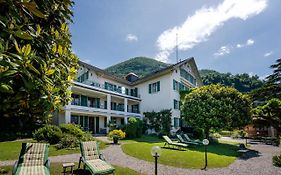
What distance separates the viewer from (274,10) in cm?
1449

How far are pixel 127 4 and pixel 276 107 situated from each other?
26.4 m

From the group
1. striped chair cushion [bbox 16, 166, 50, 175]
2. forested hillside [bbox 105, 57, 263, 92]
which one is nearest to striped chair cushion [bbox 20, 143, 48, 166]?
striped chair cushion [bbox 16, 166, 50, 175]

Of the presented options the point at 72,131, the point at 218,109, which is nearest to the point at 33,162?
the point at 72,131

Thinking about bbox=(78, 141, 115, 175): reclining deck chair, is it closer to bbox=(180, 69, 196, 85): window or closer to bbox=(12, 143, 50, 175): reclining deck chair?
bbox=(12, 143, 50, 175): reclining deck chair

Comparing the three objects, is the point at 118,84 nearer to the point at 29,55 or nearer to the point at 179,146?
the point at 179,146

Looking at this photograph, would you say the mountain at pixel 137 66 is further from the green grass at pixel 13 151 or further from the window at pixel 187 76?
the green grass at pixel 13 151

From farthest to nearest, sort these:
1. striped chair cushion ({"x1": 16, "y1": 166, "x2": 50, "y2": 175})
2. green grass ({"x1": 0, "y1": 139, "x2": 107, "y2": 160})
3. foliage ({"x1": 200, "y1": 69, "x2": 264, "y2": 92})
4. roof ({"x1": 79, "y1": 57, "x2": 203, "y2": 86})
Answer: foliage ({"x1": 200, "y1": 69, "x2": 264, "y2": 92}), roof ({"x1": 79, "y1": 57, "x2": 203, "y2": 86}), green grass ({"x1": 0, "y1": 139, "x2": 107, "y2": 160}), striped chair cushion ({"x1": 16, "y1": 166, "x2": 50, "y2": 175})

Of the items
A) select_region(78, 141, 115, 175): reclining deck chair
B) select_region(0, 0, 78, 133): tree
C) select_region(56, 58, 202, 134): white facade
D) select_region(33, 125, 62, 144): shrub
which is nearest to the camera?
select_region(0, 0, 78, 133): tree

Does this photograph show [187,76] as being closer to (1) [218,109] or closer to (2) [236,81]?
(1) [218,109]

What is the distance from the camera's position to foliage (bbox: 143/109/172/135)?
108ft

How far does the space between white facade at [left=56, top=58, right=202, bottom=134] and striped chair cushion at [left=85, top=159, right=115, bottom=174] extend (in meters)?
18.0

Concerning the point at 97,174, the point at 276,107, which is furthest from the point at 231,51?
the point at 97,174

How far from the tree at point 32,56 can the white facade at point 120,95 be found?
76.2ft

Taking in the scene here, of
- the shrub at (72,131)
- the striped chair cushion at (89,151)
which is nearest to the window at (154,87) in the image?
the shrub at (72,131)
